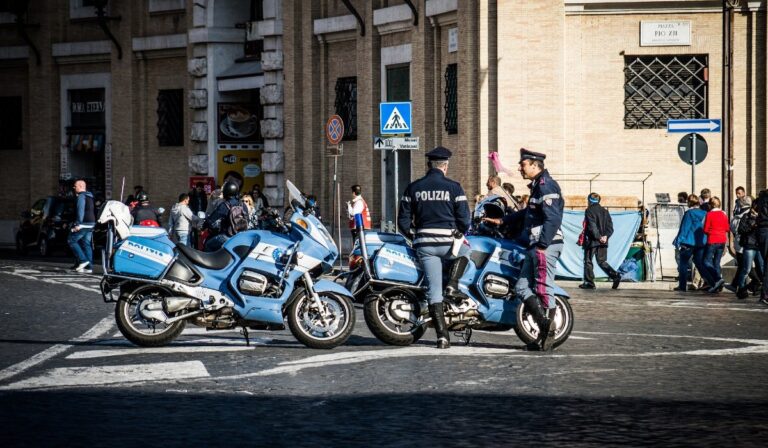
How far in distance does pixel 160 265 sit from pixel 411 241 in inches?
93.4

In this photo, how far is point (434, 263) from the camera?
12.8 meters

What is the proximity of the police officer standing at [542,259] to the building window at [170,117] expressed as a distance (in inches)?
1121

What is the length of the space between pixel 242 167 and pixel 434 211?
86.0ft

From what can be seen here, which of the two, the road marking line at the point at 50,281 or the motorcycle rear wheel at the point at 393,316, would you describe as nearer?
the motorcycle rear wheel at the point at 393,316

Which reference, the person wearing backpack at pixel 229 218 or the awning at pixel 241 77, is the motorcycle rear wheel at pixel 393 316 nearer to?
the person wearing backpack at pixel 229 218

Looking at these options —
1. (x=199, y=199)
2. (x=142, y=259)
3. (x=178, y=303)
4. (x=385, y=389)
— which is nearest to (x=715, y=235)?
(x=178, y=303)

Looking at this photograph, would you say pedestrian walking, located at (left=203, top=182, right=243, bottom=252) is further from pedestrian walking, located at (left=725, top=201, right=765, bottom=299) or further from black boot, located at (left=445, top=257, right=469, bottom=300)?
black boot, located at (left=445, top=257, right=469, bottom=300)

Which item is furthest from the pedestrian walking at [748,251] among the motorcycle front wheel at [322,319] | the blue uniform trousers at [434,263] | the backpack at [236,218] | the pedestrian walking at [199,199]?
the pedestrian walking at [199,199]

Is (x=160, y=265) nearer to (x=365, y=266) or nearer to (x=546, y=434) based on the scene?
(x=365, y=266)

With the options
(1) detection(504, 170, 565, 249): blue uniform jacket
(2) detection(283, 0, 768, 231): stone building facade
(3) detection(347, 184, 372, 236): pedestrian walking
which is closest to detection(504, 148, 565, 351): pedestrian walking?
(1) detection(504, 170, 565, 249): blue uniform jacket

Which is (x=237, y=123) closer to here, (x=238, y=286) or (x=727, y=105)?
(x=727, y=105)

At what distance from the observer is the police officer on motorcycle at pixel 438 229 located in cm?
1279

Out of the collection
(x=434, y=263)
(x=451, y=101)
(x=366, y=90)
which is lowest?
(x=434, y=263)

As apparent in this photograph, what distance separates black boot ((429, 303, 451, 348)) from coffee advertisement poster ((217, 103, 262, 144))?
2630 centimetres
